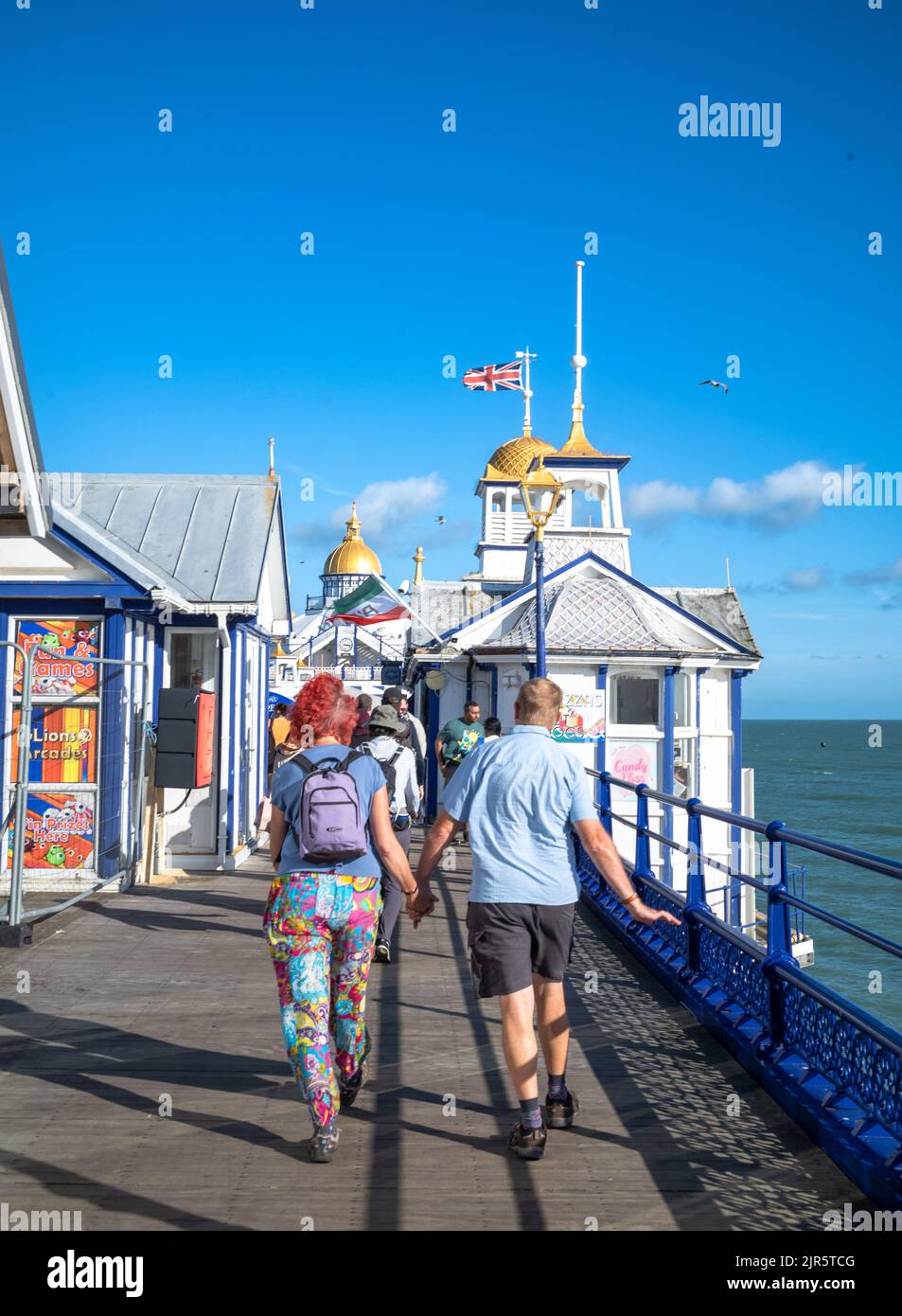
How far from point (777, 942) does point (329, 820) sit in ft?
7.15

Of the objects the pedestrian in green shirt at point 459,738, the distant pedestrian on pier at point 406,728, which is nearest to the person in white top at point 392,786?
the distant pedestrian on pier at point 406,728

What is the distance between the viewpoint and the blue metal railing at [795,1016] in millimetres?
4246

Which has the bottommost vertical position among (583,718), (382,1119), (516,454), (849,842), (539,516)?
(849,842)

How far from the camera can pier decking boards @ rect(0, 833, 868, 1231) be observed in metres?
4.12

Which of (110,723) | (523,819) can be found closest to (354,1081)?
(523,819)

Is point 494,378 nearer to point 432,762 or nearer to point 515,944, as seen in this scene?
point 432,762

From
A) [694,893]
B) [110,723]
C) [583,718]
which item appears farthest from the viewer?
[583,718]

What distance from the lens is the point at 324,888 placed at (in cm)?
480

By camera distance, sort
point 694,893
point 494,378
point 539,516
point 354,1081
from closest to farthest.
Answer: point 354,1081
point 694,893
point 539,516
point 494,378

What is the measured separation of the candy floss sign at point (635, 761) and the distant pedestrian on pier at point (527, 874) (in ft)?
42.8

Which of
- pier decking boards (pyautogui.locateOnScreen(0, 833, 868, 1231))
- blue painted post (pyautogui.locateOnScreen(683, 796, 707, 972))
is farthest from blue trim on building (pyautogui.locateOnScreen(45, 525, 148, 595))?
blue painted post (pyautogui.locateOnScreen(683, 796, 707, 972))

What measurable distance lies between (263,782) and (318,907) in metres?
11.2
